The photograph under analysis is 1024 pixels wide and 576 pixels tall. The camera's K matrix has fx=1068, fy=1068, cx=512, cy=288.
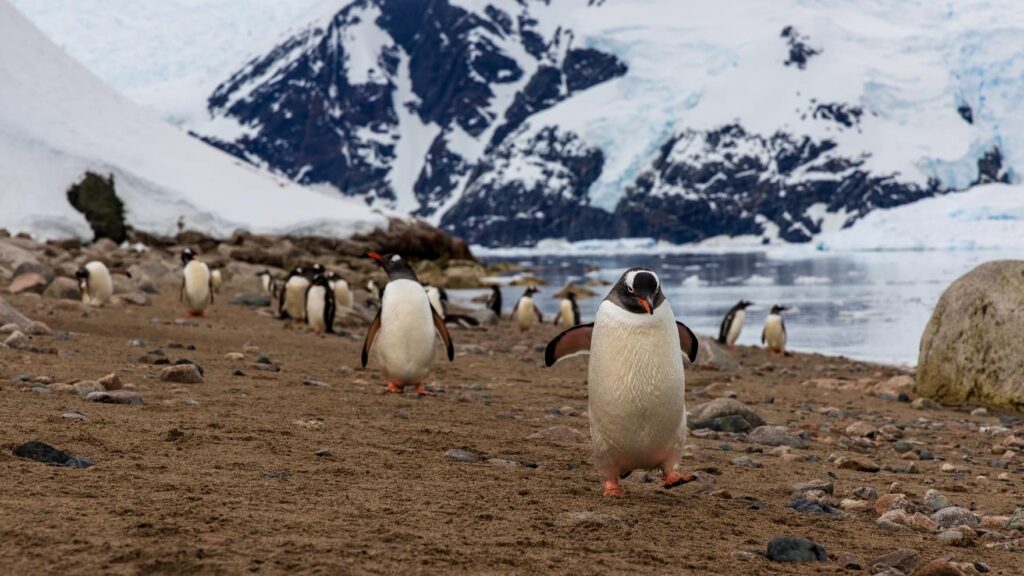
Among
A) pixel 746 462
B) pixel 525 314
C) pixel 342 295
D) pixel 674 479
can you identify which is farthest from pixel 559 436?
pixel 525 314

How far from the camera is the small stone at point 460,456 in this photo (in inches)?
201

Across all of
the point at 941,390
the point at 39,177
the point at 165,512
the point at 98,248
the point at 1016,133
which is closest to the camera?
the point at 165,512

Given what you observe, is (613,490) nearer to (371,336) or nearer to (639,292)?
(639,292)

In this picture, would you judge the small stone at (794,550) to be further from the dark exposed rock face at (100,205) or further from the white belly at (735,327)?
the dark exposed rock face at (100,205)

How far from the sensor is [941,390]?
34.6ft

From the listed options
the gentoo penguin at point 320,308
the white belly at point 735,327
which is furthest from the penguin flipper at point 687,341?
the white belly at point 735,327

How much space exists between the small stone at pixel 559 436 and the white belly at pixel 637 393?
1350mm

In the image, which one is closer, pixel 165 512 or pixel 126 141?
pixel 165 512

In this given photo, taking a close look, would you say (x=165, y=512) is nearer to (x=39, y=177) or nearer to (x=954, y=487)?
(x=954, y=487)

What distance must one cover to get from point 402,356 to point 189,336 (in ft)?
12.8

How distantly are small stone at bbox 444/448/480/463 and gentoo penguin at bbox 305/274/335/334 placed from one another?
918 cm

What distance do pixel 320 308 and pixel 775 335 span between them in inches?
310

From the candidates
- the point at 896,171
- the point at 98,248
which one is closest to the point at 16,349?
the point at 98,248

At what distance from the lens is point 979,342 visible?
405 inches
